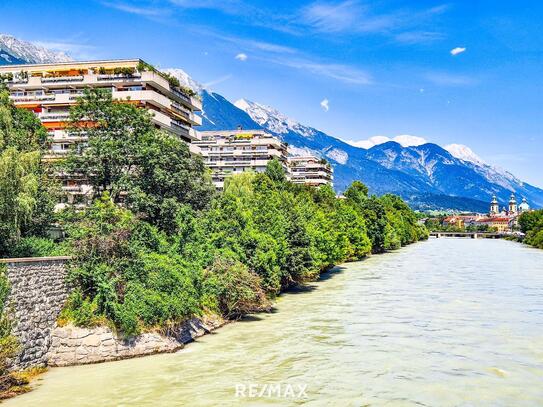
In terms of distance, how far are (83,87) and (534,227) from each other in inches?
4998

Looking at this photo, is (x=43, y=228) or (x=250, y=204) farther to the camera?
(x=250, y=204)

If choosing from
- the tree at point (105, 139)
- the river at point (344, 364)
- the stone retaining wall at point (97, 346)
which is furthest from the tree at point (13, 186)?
the river at point (344, 364)

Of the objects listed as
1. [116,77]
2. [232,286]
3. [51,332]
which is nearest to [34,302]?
[51,332]

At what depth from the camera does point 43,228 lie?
37.8 metres

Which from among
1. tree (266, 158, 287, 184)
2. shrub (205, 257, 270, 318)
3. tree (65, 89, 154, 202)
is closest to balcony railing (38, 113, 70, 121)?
tree (65, 89, 154, 202)

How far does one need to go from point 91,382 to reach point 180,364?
4337mm

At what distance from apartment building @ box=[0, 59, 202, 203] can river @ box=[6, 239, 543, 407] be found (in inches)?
1232

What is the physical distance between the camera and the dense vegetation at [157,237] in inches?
1069

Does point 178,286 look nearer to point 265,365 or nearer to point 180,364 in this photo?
point 180,364

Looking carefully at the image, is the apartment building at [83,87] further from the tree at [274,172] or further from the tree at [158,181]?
the tree at [274,172]

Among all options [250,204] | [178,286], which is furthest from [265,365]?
[250,204]

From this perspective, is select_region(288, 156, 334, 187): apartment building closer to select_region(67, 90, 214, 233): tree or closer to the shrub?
select_region(67, 90, 214, 233): tree

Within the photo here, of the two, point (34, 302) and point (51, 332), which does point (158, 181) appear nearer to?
point (51, 332)

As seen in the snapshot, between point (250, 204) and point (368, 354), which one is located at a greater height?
point (250, 204)
